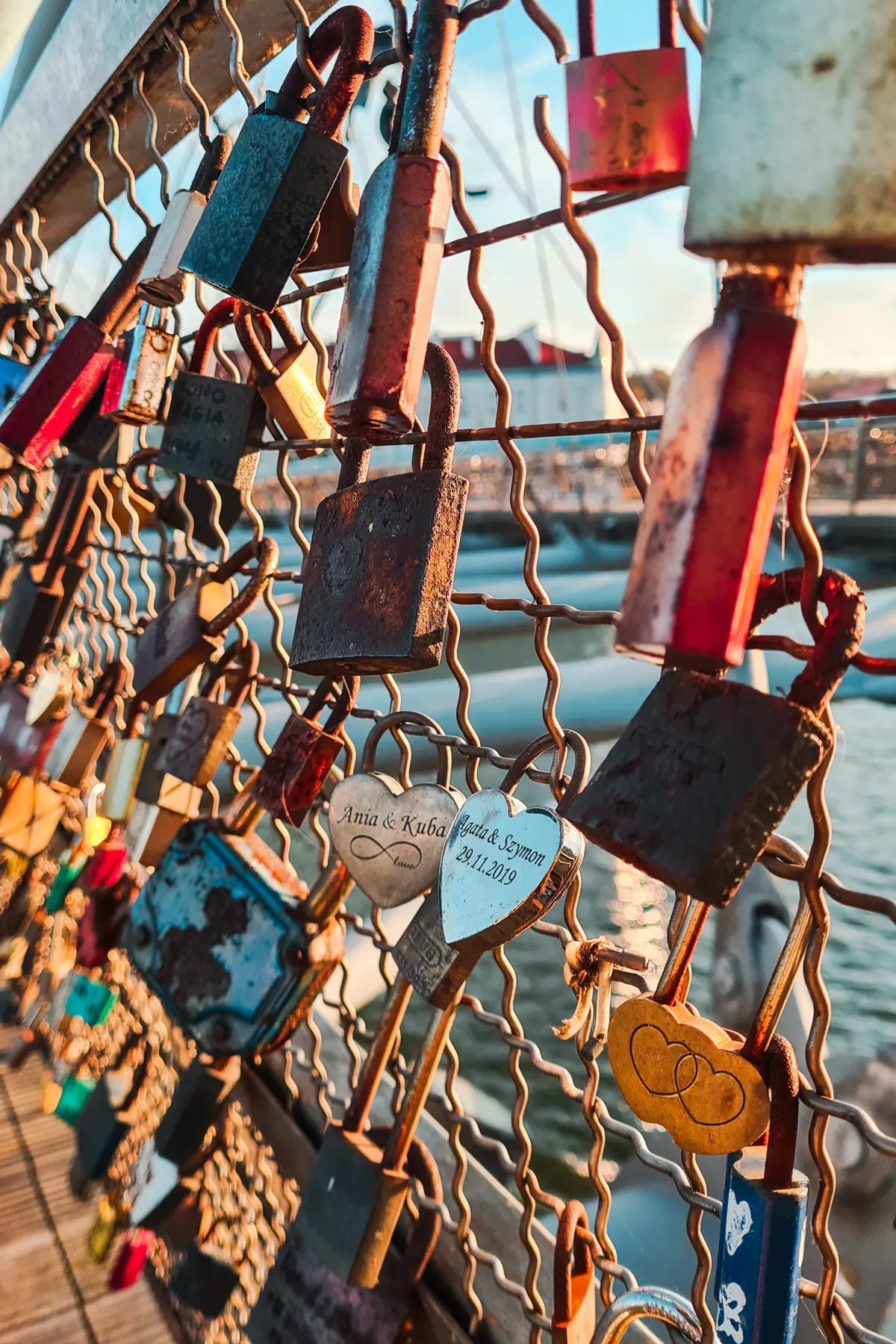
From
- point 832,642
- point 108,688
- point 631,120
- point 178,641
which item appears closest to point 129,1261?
point 108,688

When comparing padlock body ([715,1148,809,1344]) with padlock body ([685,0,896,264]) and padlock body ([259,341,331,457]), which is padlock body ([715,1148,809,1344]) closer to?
padlock body ([685,0,896,264])

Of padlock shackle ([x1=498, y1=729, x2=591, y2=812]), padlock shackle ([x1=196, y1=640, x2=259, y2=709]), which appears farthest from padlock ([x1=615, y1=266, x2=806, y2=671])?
padlock shackle ([x1=196, y1=640, x2=259, y2=709])

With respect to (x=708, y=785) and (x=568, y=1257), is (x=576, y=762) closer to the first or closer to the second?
(x=708, y=785)

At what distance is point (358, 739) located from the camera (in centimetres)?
464

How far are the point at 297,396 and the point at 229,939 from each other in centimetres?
47

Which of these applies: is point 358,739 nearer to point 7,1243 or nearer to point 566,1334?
point 7,1243

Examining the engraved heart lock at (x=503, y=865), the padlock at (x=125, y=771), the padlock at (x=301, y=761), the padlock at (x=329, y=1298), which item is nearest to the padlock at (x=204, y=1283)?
the padlock at (x=329, y=1298)

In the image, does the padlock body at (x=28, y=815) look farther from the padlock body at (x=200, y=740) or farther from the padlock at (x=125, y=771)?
the padlock body at (x=200, y=740)

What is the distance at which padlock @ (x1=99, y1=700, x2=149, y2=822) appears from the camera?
3.36ft

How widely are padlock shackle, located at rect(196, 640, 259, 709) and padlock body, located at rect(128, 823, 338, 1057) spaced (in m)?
0.14

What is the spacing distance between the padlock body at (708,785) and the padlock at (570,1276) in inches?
15.0

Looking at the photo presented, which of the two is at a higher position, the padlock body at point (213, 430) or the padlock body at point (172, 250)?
the padlock body at point (172, 250)

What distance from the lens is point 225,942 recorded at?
79cm

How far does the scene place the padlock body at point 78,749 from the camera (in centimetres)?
116
